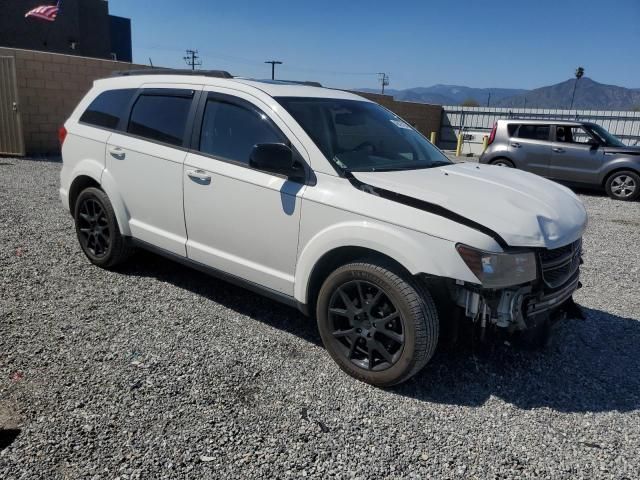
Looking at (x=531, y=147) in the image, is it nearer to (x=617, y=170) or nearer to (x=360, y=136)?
(x=617, y=170)

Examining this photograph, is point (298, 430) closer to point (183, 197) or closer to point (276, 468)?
point (276, 468)

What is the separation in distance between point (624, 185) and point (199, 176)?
1093 cm

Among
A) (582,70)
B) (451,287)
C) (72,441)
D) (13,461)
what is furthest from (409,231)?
(582,70)

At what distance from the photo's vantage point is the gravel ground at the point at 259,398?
247 centimetres

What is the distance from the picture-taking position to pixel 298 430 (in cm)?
271

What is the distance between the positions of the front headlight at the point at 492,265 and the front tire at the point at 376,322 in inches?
13.5

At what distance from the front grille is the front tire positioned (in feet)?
2.43

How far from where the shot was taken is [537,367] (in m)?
3.48

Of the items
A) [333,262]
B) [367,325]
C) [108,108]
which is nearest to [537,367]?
[367,325]

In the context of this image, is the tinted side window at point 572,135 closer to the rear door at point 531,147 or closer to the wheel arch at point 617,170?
the rear door at point 531,147

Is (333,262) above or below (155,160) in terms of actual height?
below

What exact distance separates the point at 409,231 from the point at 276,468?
1.45m

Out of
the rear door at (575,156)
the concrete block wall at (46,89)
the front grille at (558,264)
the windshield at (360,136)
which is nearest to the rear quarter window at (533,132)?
the rear door at (575,156)

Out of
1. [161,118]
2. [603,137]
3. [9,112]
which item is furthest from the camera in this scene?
[9,112]
